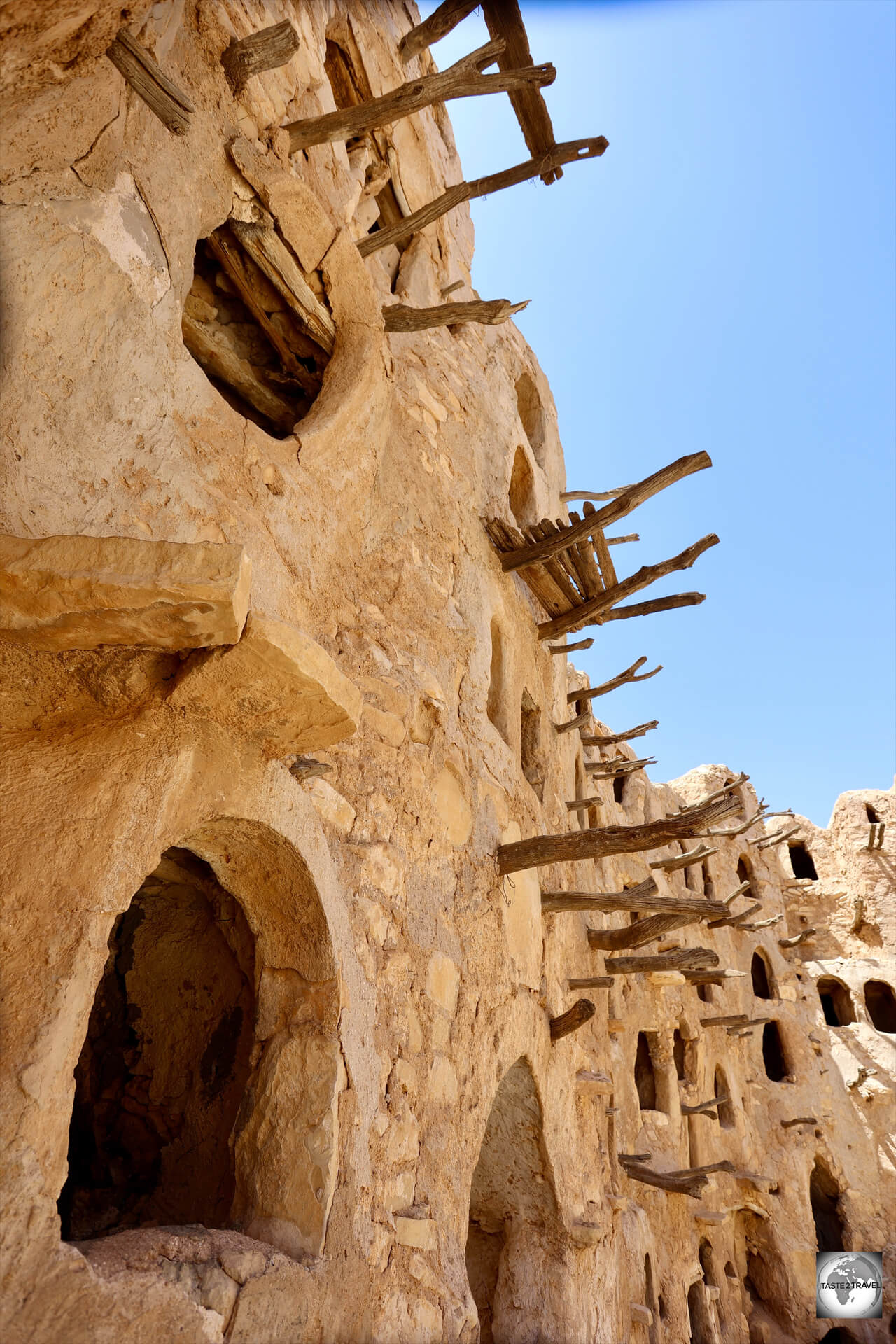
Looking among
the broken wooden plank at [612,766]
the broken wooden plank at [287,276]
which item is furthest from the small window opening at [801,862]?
the broken wooden plank at [287,276]

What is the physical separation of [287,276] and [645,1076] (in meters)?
12.5

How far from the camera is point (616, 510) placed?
6051 mm

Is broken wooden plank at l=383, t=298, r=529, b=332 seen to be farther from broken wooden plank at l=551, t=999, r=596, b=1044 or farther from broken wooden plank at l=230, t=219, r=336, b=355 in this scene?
broken wooden plank at l=551, t=999, r=596, b=1044

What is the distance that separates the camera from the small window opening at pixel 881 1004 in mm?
21344

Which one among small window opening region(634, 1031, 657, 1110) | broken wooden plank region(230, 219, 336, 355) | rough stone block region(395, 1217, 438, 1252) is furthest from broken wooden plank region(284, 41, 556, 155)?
small window opening region(634, 1031, 657, 1110)

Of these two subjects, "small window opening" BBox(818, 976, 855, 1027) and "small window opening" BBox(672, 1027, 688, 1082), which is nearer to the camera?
"small window opening" BBox(672, 1027, 688, 1082)

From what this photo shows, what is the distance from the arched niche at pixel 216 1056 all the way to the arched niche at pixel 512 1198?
2.10 meters

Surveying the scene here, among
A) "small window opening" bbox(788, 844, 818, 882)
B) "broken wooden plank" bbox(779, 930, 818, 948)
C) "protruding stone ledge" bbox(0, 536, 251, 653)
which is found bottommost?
"protruding stone ledge" bbox(0, 536, 251, 653)

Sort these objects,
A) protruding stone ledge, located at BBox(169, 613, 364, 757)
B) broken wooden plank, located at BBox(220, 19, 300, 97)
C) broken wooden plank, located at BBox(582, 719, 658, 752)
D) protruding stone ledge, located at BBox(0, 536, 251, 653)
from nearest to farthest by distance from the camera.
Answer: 1. protruding stone ledge, located at BBox(0, 536, 251, 653)
2. protruding stone ledge, located at BBox(169, 613, 364, 757)
3. broken wooden plank, located at BBox(220, 19, 300, 97)
4. broken wooden plank, located at BBox(582, 719, 658, 752)

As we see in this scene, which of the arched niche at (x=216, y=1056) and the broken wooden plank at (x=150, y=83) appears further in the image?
the broken wooden plank at (x=150, y=83)

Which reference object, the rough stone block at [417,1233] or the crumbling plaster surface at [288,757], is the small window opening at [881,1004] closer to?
the crumbling plaster surface at [288,757]

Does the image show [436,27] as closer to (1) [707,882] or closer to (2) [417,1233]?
(2) [417,1233]

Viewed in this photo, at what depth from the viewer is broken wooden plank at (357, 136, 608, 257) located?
4676 millimetres

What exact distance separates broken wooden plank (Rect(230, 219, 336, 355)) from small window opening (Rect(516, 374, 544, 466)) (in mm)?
4152
